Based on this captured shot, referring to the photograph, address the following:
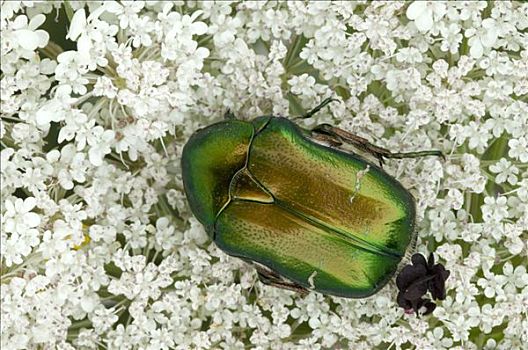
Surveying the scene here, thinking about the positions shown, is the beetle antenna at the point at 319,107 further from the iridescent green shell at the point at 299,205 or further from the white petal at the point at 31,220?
the white petal at the point at 31,220

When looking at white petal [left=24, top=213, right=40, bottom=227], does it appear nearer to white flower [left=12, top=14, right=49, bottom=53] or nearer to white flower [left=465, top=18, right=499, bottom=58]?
white flower [left=12, top=14, right=49, bottom=53]

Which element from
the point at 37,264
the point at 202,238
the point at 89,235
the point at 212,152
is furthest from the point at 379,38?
the point at 37,264

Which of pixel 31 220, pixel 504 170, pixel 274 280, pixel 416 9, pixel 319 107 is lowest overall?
pixel 274 280

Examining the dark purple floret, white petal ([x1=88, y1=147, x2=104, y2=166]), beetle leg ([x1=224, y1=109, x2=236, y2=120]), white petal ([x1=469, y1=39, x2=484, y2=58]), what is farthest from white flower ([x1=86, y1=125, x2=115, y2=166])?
white petal ([x1=469, y1=39, x2=484, y2=58])

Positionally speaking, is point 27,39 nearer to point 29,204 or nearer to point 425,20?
point 29,204

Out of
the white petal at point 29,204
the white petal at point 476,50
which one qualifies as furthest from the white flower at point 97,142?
the white petal at point 476,50

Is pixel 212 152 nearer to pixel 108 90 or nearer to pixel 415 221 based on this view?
pixel 108 90

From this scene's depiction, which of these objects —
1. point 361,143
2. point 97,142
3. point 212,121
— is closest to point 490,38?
point 361,143
